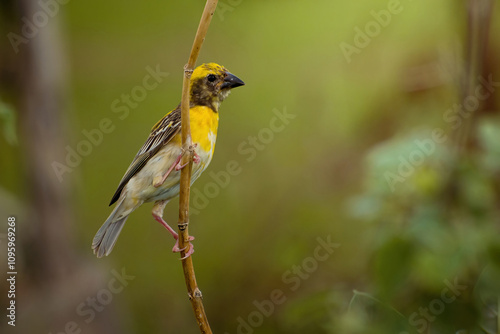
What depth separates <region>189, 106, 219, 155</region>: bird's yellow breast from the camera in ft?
5.66

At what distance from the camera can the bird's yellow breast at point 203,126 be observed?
68.0 inches

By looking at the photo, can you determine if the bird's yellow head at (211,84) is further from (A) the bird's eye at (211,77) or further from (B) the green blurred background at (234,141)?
(B) the green blurred background at (234,141)

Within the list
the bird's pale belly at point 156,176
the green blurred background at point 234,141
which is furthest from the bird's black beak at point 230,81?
the green blurred background at point 234,141

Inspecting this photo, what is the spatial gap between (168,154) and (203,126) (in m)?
0.14

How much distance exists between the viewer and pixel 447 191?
2564mm

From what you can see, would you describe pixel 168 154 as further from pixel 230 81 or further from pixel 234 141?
pixel 234 141

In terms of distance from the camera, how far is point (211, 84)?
1655 millimetres

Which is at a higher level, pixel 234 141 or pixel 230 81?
pixel 234 141

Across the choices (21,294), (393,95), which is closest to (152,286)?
(21,294)

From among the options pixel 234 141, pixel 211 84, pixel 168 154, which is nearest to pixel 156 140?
pixel 168 154

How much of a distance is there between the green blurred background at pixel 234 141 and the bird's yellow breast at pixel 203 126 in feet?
6.49

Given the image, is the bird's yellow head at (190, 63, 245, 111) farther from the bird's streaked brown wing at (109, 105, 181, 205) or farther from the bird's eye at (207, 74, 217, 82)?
the bird's streaked brown wing at (109, 105, 181, 205)

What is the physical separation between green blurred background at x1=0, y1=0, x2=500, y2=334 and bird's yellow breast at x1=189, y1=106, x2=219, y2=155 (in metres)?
1.98

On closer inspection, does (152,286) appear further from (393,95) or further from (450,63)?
(450,63)
